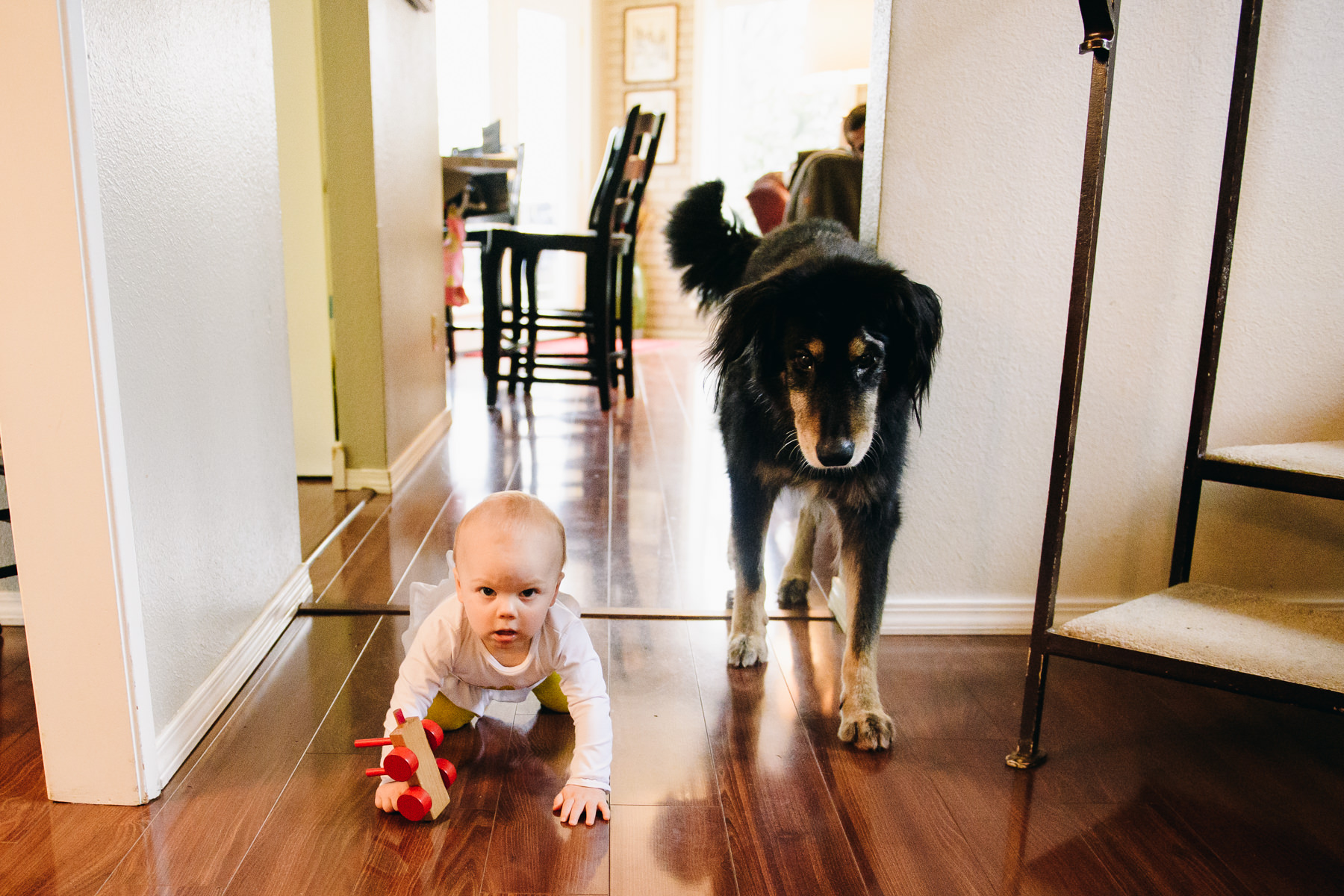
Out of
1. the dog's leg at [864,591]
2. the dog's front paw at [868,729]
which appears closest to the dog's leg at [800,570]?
the dog's leg at [864,591]

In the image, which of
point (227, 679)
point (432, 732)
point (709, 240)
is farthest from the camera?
point (709, 240)

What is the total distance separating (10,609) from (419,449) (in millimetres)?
1436

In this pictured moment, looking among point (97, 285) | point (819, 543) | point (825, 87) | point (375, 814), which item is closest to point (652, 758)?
point (375, 814)

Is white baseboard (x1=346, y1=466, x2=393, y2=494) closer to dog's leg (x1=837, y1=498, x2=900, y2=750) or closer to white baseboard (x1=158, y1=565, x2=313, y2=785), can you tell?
white baseboard (x1=158, y1=565, x2=313, y2=785)

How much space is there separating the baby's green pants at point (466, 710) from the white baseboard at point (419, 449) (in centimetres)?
144

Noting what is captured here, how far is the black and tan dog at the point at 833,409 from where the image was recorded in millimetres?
1395

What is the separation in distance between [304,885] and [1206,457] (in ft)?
5.00

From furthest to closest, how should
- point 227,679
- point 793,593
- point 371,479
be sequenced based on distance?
point 371,479
point 793,593
point 227,679

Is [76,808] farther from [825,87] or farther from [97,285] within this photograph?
[825,87]

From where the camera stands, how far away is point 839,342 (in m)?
1.39

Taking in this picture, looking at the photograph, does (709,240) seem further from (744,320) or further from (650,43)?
(650,43)

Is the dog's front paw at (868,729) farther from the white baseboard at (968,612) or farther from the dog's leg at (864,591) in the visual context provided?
the white baseboard at (968,612)

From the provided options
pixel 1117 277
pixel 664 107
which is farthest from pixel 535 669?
pixel 664 107

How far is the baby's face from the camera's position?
1.18m
